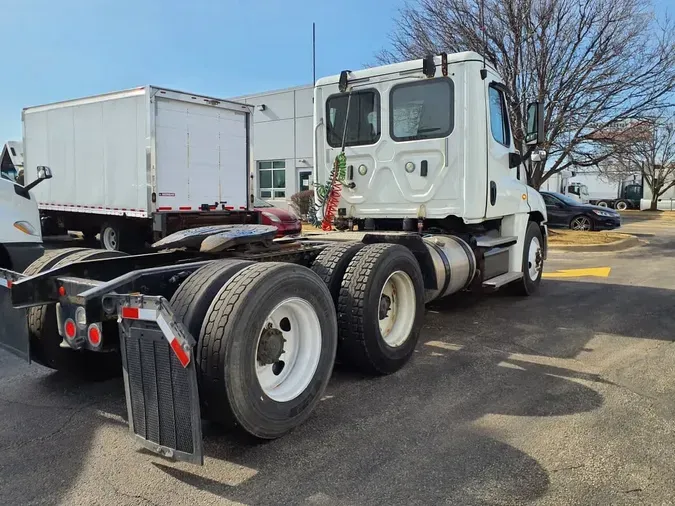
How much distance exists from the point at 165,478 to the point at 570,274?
9.23m

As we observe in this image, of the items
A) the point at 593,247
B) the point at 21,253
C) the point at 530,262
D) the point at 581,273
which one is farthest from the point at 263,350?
the point at 593,247

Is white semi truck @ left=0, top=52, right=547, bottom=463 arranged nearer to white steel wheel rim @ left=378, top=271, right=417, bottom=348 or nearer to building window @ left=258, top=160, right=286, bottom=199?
white steel wheel rim @ left=378, top=271, right=417, bottom=348

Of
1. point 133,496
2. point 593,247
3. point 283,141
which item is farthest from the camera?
point 283,141

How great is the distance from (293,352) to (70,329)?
1.38 meters

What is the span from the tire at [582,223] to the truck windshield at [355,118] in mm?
15064

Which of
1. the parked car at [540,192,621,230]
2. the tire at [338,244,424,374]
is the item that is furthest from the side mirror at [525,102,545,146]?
the parked car at [540,192,621,230]

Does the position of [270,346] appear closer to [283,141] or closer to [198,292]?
[198,292]

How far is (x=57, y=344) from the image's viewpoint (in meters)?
4.16

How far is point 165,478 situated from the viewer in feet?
10.3

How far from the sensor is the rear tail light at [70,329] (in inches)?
135

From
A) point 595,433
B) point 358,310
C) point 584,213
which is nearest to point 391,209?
point 358,310

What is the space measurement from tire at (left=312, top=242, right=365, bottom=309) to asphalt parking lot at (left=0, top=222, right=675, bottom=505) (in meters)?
0.77

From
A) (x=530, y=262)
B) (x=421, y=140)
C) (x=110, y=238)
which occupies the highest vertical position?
(x=421, y=140)

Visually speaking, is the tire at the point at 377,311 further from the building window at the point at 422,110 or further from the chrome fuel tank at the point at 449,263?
the building window at the point at 422,110
